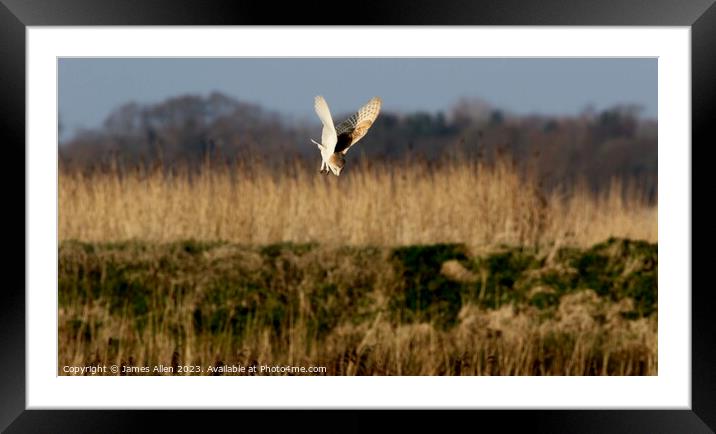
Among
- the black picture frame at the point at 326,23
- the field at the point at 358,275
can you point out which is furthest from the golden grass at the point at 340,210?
the black picture frame at the point at 326,23

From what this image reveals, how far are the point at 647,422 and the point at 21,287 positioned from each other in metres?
2.35

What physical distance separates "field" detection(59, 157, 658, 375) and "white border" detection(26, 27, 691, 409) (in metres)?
0.69

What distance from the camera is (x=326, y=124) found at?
3463mm

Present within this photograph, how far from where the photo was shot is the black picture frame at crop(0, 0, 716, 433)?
3.01 metres

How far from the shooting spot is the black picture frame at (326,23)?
9.87 ft

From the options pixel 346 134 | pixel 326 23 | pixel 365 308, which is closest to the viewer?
pixel 326 23

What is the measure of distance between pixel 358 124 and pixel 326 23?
2.34ft

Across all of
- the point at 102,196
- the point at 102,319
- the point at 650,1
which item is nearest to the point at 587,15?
the point at 650,1

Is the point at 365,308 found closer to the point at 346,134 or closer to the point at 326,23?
the point at 346,134

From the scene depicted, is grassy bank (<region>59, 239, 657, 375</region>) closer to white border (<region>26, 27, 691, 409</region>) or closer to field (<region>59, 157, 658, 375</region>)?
field (<region>59, 157, 658, 375</region>)

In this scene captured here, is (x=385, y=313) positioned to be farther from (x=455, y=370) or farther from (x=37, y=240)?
(x=37, y=240)

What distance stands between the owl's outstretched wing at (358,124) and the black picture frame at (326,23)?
2.21 feet

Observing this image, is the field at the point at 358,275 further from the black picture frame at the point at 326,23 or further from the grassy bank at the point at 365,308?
the black picture frame at the point at 326,23

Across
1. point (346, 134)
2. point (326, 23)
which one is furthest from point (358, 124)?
point (326, 23)
